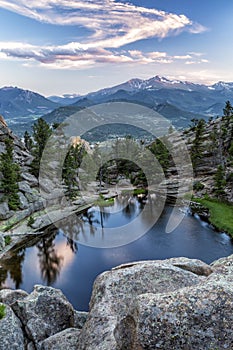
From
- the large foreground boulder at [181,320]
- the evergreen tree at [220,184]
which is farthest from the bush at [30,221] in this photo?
the large foreground boulder at [181,320]

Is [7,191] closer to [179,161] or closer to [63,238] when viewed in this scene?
[63,238]

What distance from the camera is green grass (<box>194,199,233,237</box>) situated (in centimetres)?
5325

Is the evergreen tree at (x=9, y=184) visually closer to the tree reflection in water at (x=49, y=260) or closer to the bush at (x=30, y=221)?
the bush at (x=30, y=221)

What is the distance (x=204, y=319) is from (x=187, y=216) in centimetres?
5324

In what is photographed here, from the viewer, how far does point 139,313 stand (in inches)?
395

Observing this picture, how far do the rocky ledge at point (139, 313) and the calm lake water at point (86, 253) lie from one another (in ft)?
45.8

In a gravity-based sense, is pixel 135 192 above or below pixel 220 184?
below

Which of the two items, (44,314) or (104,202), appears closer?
(44,314)

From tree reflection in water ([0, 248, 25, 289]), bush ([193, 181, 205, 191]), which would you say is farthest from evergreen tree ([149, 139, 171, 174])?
tree reflection in water ([0, 248, 25, 289])

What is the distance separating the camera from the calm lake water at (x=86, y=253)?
38.2 m

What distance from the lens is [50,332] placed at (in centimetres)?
1855

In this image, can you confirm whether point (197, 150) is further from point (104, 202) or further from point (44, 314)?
point (44, 314)

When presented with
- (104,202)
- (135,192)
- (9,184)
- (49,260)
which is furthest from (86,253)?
(135,192)

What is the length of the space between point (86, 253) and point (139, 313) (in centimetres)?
3812
